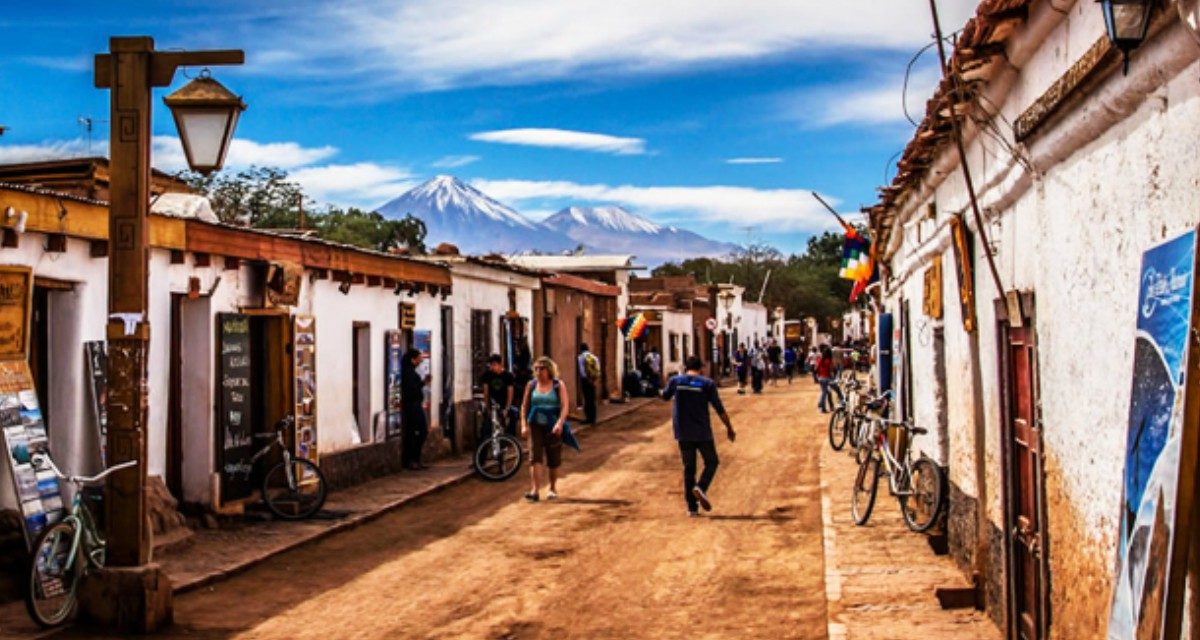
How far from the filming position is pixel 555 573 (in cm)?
1079

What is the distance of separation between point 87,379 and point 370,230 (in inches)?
2110

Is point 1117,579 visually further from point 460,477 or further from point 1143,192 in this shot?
point 460,477

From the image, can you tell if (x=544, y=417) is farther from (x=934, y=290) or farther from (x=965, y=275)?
(x=965, y=275)

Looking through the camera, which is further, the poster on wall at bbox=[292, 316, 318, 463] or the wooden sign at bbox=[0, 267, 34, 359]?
the poster on wall at bbox=[292, 316, 318, 463]

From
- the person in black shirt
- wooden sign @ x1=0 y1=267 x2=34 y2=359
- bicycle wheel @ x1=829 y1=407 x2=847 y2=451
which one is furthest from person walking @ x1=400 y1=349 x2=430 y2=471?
wooden sign @ x1=0 y1=267 x2=34 y2=359

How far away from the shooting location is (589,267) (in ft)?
138

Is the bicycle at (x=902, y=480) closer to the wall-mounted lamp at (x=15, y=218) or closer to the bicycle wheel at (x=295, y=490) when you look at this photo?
the bicycle wheel at (x=295, y=490)

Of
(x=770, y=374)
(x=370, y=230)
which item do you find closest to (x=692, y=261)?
(x=370, y=230)

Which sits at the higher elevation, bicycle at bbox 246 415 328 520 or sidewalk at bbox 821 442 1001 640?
bicycle at bbox 246 415 328 520

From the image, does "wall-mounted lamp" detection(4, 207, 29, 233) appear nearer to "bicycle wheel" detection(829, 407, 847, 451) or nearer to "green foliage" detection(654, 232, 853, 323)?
"bicycle wheel" detection(829, 407, 847, 451)

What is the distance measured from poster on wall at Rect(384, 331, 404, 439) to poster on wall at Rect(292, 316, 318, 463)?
2551 mm

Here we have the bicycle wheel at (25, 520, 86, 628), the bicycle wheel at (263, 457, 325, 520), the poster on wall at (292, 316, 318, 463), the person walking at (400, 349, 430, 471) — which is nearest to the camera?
the bicycle wheel at (25, 520, 86, 628)

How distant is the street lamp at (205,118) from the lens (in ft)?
28.0

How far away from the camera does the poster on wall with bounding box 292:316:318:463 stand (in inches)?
588
